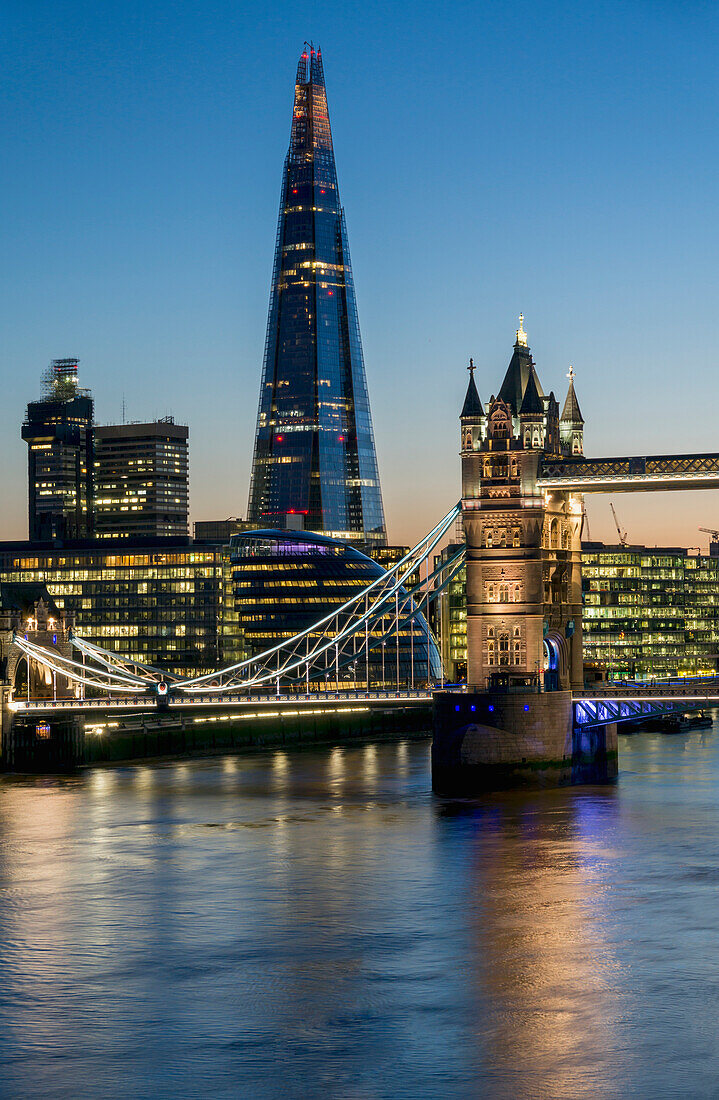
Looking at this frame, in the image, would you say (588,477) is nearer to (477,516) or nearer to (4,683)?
(477,516)

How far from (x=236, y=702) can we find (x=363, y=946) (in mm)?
41272

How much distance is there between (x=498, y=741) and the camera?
7875 cm

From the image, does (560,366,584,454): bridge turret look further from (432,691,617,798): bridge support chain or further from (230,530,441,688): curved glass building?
(230,530,441,688): curved glass building

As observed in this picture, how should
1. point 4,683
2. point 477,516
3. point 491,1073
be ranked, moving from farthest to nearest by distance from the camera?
point 4,683, point 477,516, point 491,1073

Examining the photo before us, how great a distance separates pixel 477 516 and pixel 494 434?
4329mm

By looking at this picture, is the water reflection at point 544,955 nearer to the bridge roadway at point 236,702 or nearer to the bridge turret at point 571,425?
the bridge roadway at point 236,702

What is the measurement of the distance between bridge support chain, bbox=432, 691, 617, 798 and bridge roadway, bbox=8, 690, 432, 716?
5.18 metres

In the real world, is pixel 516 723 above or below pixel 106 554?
below

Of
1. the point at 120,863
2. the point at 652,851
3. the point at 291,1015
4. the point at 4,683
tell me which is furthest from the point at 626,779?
the point at 291,1015

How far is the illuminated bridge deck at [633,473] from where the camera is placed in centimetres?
7994

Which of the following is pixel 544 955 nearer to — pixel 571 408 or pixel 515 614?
pixel 515 614

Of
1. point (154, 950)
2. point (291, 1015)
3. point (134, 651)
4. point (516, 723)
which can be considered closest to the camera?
point (291, 1015)

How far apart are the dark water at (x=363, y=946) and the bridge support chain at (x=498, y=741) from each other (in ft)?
6.07

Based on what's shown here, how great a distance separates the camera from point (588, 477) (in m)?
83.1
